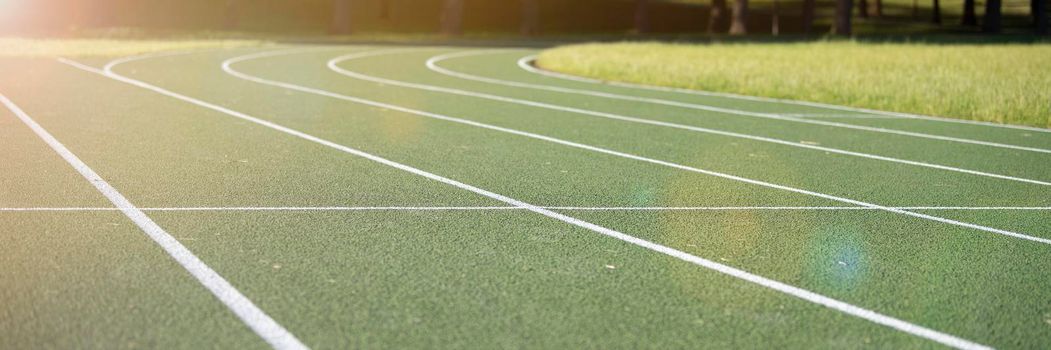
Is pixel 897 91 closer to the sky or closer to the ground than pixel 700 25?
closer to the sky

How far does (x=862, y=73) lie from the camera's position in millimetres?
19328

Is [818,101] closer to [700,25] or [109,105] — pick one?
[109,105]

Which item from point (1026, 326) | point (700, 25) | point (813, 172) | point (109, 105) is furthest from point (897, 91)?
point (700, 25)

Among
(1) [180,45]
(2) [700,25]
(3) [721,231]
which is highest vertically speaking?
(3) [721,231]

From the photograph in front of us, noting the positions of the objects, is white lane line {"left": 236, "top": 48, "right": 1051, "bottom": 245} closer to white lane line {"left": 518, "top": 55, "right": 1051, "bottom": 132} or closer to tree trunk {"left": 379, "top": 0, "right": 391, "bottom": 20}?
white lane line {"left": 518, "top": 55, "right": 1051, "bottom": 132}

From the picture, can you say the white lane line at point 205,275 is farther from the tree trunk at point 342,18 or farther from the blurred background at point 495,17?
the blurred background at point 495,17

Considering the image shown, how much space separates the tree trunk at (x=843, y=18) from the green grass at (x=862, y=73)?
32.3 feet

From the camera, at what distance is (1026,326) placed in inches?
Result: 189

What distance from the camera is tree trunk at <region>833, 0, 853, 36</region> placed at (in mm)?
37938

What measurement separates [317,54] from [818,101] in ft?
44.3

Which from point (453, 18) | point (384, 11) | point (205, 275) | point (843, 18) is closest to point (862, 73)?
point (205, 275)

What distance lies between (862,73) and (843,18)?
64.9 ft

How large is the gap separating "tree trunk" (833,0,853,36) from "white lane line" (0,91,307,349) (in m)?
32.4

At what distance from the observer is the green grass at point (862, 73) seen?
1484cm
